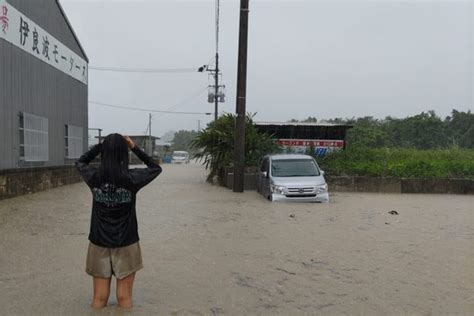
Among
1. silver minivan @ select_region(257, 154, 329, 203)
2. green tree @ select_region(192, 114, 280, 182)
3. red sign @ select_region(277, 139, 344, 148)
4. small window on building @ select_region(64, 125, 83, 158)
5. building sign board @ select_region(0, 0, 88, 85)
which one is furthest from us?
red sign @ select_region(277, 139, 344, 148)

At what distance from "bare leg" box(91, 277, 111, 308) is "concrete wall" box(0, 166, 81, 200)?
9.79m

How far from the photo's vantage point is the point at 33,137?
1748cm

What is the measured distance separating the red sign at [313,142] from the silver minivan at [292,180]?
6.83 metres

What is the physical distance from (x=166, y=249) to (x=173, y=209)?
16.7ft

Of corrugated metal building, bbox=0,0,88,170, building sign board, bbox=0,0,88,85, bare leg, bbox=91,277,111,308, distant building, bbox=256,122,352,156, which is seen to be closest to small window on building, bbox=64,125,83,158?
corrugated metal building, bbox=0,0,88,170

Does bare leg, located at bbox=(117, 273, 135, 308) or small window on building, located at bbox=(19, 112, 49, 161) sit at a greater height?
small window on building, located at bbox=(19, 112, 49, 161)

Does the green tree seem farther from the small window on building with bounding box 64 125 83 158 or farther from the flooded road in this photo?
the flooded road

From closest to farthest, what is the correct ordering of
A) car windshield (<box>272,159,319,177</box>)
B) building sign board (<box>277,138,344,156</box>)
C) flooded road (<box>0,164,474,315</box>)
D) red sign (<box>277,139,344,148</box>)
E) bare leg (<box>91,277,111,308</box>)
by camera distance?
bare leg (<box>91,277,111,308</box>) < flooded road (<box>0,164,474,315</box>) < car windshield (<box>272,159,319,177</box>) < building sign board (<box>277,138,344,156</box>) < red sign (<box>277,139,344,148</box>)

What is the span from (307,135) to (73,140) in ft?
33.7

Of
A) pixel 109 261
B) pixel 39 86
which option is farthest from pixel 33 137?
pixel 109 261

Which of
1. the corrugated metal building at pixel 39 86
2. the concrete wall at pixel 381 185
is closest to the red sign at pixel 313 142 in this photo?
the concrete wall at pixel 381 185

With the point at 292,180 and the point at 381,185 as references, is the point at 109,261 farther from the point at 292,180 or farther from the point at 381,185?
the point at 381,185

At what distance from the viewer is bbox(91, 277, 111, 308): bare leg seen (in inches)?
188

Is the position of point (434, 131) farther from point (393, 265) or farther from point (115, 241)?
point (115, 241)
